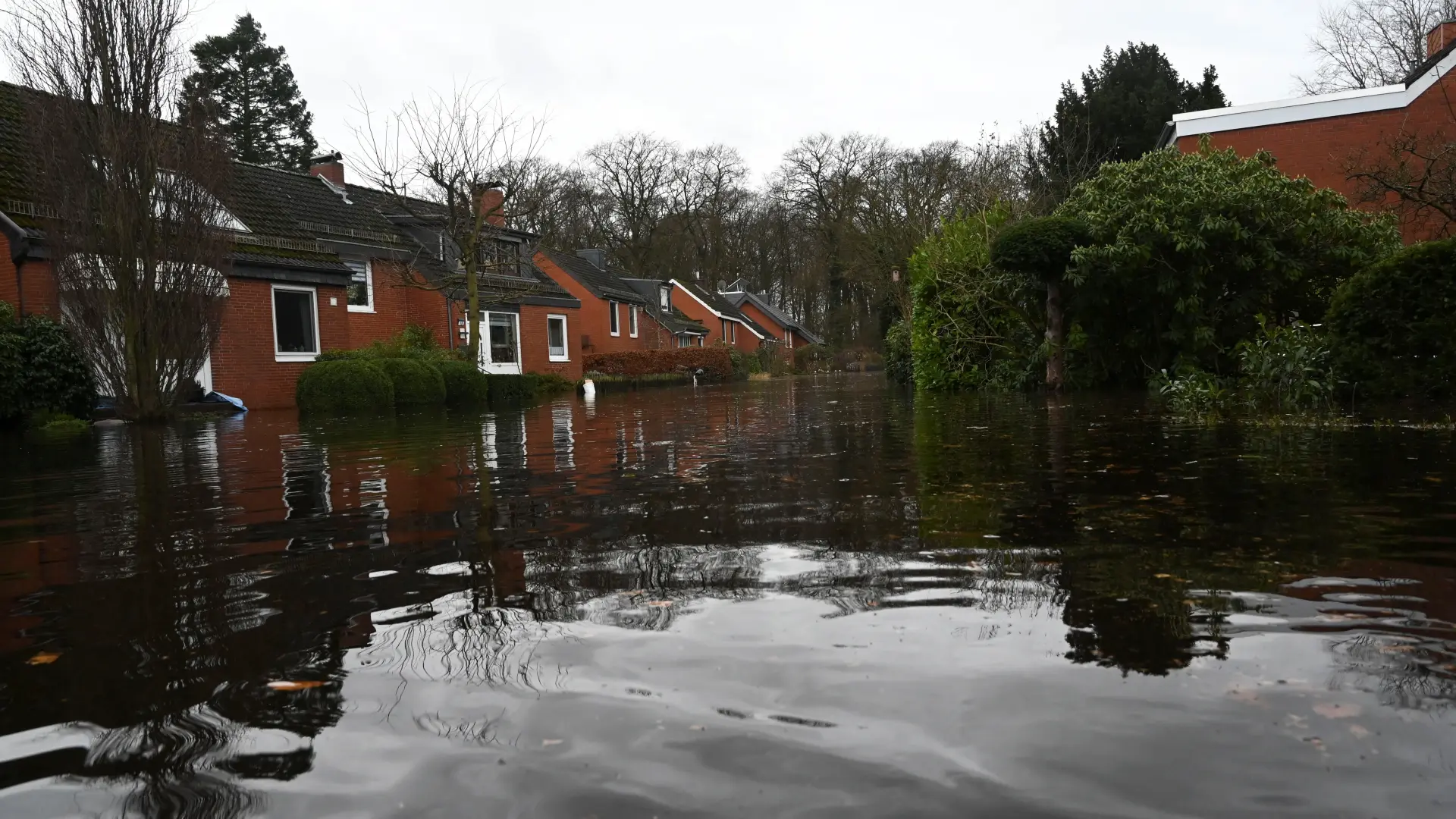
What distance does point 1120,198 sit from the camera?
17.1m

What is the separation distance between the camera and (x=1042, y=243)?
17.0 m

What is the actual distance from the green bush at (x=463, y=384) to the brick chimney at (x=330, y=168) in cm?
1274

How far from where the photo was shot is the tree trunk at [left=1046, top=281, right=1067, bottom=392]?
60.3ft

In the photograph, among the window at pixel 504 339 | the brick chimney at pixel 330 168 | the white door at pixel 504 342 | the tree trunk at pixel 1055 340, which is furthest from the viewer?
the window at pixel 504 339

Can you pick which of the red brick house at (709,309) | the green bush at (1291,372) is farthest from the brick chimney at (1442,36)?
the red brick house at (709,309)

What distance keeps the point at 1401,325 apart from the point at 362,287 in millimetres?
25382

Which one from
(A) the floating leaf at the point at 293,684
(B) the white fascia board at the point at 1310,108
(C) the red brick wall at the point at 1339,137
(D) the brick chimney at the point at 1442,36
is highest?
(D) the brick chimney at the point at 1442,36

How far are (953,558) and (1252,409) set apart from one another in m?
8.52

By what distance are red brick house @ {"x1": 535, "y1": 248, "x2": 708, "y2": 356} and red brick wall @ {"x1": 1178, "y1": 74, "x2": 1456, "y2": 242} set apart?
81.4 feet

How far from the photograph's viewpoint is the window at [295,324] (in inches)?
944

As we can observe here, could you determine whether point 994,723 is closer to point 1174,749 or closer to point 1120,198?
point 1174,749

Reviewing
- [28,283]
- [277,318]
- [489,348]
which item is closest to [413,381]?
[277,318]

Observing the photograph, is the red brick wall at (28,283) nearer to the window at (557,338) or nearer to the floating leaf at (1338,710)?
the window at (557,338)

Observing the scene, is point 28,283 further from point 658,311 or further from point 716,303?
point 716,303
